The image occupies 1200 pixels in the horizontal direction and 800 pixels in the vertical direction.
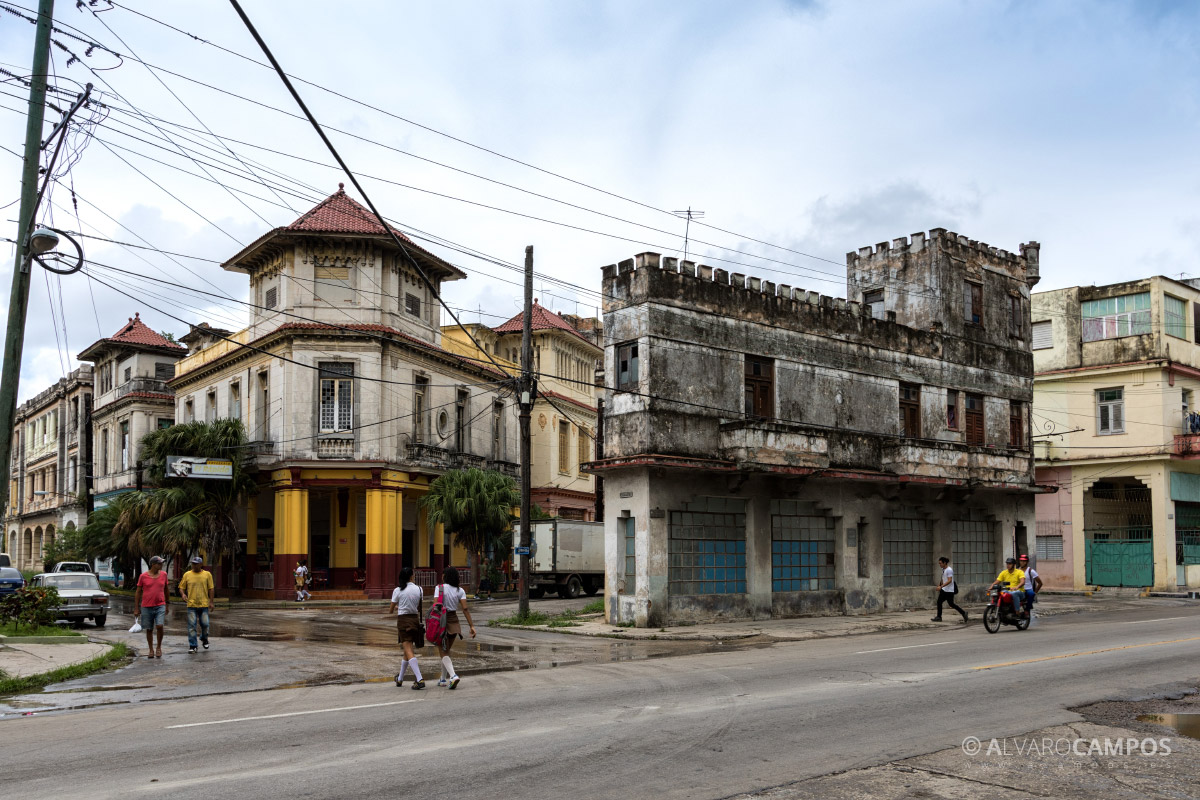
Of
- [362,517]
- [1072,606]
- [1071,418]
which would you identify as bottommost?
[1072,606]

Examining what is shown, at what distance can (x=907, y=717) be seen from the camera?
412 inches

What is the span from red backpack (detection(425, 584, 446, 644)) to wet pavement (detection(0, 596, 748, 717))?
1.66m

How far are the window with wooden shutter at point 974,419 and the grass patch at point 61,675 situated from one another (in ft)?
82.5

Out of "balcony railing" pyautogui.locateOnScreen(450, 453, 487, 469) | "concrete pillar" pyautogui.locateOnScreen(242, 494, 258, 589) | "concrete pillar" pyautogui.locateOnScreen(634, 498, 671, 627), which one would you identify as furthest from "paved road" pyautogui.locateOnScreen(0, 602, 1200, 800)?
"concrete pillar" pyautogui.locateOnScreen(242, 494, 258, 589)

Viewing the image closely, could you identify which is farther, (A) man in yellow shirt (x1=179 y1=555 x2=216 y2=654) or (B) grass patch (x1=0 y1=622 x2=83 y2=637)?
(B) grass patch (x1=0 y1=622 x2=83 y2=637)

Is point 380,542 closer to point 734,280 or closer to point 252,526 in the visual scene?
point 252,526

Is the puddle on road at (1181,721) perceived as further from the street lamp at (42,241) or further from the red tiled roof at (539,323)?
the red tiled roof at (539,323)

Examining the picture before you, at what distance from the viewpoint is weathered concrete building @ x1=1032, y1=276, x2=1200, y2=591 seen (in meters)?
40.3

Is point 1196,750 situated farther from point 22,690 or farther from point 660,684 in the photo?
point 22,690

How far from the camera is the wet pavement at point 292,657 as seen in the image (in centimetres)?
1418

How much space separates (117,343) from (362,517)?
23682mm

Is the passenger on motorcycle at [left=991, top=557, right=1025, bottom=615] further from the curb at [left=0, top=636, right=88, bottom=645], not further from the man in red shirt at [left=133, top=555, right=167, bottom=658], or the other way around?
the curb at [left=0, top=636, right=88, bottom=645]

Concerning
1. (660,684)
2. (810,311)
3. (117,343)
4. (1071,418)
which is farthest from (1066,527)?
(117,343)

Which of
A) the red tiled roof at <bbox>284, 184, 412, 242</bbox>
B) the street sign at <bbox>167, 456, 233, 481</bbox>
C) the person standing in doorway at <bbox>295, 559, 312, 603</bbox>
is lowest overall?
the person standing in doorway at <bbox>295, 559, 312, 603</bbox>
